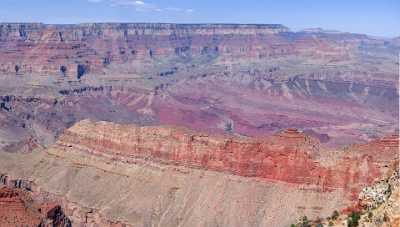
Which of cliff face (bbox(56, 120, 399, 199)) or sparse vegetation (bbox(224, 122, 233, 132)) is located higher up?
cliff face (bbox(56, 120, 399, 199))

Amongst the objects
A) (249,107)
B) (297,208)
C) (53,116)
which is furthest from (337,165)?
(249,107)

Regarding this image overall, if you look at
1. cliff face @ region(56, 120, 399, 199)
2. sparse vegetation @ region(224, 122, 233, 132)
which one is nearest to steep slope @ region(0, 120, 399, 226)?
cliff face @ region(56, 120, 399, 199)

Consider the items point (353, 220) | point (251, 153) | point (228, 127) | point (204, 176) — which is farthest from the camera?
point (228, 127)

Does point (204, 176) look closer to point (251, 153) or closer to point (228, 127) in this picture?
point (251, 153)

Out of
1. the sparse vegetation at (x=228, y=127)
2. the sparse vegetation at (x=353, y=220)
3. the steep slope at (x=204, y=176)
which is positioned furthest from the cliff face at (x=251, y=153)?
the sparse vegetation at (x=228, y=127)

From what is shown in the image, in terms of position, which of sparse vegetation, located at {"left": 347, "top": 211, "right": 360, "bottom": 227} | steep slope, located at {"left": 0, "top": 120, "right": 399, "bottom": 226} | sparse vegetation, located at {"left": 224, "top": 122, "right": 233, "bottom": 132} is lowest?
sparse vegetation, located at {"left": 224, "top": 122, "right": 233, "bottom": 132}

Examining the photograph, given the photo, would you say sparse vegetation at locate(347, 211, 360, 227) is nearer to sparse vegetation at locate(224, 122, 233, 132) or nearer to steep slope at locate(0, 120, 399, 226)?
steep slope at locate(0, 120, 399, 226)

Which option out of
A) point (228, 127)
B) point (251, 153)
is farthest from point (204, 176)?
point (228, 127)

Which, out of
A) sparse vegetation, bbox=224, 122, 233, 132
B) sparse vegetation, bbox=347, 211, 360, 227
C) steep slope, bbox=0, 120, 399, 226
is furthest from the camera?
sparse vegetation, bbox=224, 122, 233, 132

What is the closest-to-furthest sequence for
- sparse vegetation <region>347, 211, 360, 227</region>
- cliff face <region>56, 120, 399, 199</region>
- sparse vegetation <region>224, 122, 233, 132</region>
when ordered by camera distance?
sparse vegetation <region>347, 211, 360, 227</region> → cliff face <region>56, 120, 399, 199</region> → sparse vegetation <region>224, 122, 233, 132</region>
